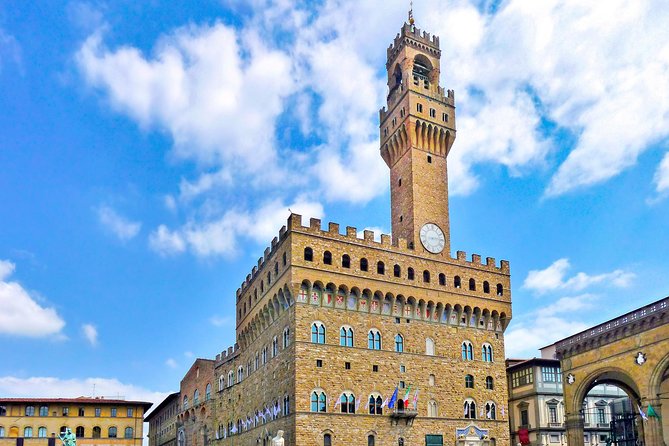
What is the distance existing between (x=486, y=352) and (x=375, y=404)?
11.5 metres

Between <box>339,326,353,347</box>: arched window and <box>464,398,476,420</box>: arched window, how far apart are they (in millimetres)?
10807

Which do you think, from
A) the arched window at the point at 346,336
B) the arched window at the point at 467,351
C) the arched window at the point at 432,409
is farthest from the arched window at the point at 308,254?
the arched window at the point at 467,351

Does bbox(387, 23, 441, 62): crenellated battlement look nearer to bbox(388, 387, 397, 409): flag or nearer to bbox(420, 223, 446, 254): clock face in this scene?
bbox(420, 223, 446, 254): clock face

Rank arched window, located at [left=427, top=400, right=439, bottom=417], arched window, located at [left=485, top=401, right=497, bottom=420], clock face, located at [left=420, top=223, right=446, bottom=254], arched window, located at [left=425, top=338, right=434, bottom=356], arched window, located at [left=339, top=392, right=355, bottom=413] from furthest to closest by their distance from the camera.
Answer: clock face, located at [left=420, top=223, right=446, bottom=254]
arched window, located at [left=485, top=401, right=497, bottom=420]
arched window, located at [left=425, top=338, right=434, bottom=356]
arched window, located at [left=427, top=400, right=439, bottom=417]
arched window, located at [left=339, top=392, right=355, bottom=413]

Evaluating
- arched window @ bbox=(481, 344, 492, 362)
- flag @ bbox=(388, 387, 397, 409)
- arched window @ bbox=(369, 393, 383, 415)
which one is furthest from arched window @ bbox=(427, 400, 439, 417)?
arched window @ bbox=(481, 344, 492, 362)

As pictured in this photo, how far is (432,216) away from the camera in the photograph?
5666 cm

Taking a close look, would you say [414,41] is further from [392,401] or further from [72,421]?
[72,421]

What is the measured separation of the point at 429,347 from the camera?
52938 mm

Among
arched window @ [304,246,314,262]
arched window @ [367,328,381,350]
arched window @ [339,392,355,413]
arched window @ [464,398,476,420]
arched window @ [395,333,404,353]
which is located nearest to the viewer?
arched window @ [339,392,355,413]

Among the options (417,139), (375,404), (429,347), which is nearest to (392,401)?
(375,404)

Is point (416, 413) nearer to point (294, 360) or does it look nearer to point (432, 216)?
point (294, 360)

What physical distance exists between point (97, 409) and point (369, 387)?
50099 mm

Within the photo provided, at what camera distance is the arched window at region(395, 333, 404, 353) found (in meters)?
51.5

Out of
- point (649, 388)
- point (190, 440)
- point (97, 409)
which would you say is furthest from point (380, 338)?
point (97, 409)
